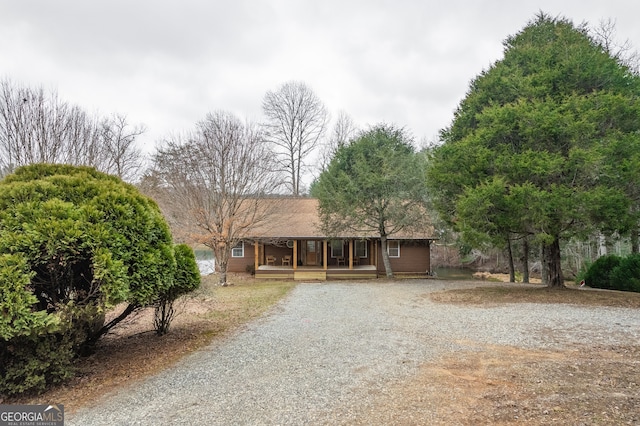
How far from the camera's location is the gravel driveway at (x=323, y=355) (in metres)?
3.54

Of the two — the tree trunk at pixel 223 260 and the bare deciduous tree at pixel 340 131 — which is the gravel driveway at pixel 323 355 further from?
the bare deciduous tree at pixel 340 131

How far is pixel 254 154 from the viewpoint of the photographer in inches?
614

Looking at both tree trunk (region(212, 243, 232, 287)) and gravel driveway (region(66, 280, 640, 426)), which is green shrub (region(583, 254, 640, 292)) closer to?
gravel driveway (region(66, 280, 640, 426))

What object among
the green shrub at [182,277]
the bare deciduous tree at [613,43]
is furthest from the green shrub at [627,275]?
the green shrub at [182,277]

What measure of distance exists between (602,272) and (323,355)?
14526 millimetres

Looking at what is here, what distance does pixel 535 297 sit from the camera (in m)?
10.2

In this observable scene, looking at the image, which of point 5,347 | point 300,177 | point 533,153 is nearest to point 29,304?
point 5,347

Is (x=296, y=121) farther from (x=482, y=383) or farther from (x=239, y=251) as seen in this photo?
(x=482, y=383)

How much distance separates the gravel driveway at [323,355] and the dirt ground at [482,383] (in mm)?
341

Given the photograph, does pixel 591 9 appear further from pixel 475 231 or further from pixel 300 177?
pixel 300 177

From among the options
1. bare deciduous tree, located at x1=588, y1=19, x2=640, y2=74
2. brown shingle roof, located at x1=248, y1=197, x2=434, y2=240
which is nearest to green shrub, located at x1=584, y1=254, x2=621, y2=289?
brown shingle roof, located at x1=248, y1=197, x2=434, y2=240

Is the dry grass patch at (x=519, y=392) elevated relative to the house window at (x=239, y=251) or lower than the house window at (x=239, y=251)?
lower

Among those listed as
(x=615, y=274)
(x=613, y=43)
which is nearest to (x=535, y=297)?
(x=615, y=274)

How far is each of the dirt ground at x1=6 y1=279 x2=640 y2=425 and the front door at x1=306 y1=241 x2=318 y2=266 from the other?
13.7 metres
